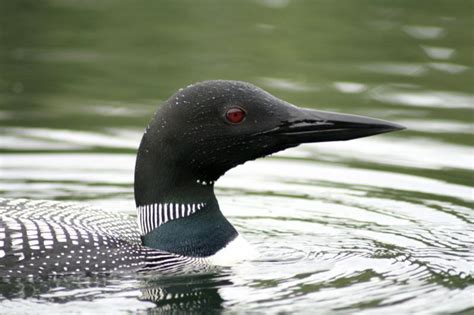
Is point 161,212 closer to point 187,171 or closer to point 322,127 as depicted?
point 187,171

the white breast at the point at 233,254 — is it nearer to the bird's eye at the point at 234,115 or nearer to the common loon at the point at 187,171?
the common loon at the point at 187,171

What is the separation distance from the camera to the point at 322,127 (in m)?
5.79

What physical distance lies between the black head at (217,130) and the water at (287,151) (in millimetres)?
496

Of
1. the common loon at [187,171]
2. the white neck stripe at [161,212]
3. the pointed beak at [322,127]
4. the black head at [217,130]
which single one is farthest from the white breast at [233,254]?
the pointed beak at [322,127]

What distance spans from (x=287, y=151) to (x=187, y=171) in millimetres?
2712

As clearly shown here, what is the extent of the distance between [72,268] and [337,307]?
1.23m

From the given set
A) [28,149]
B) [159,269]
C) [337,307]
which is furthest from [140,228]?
[28,149]

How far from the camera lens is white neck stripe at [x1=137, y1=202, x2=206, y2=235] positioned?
19.1ft

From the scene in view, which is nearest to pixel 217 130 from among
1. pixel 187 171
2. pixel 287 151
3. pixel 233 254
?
pixel 187 171

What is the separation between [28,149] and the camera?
8312 millimetres

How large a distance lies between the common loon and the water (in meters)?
0.14

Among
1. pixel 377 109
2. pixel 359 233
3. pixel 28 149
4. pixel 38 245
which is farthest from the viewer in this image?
pixel 377 109

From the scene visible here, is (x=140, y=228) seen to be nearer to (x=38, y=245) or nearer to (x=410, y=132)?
(x=38, y=245)

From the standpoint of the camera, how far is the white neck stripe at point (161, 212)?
5.83 m
